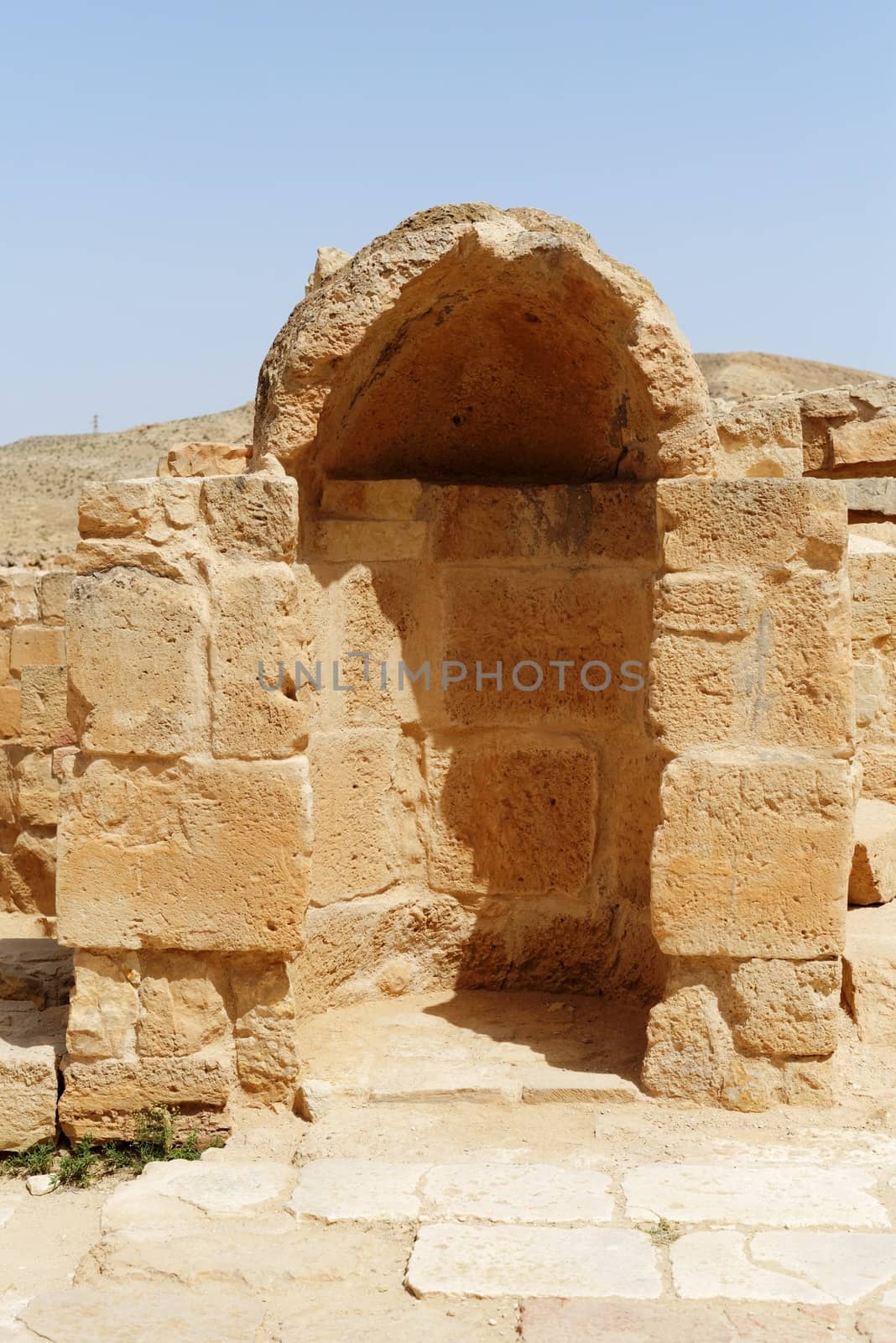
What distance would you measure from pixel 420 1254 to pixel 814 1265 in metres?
0.91

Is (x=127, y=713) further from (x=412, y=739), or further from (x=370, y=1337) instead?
(x=370, y=1337)

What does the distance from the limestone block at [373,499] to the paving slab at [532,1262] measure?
7.97 feet

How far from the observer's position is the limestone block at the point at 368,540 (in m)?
4.59

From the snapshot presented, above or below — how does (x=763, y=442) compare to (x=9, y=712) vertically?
above

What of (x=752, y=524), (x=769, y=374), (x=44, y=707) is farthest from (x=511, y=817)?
(x=769, y=374)

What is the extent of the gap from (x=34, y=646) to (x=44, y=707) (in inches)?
17.1

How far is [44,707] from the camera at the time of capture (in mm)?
7645

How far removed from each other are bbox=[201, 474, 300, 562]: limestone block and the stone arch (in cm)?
20

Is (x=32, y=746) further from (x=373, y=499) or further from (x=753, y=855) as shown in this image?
(x=753, y=855)

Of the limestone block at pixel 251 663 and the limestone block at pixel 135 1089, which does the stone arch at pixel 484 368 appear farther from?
the limestone block at pixel 135 1089

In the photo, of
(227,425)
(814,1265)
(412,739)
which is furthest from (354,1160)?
(227,425)

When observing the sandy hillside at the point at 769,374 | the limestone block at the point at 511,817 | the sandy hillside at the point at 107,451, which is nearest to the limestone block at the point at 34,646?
the limestone block at the point at 511,817

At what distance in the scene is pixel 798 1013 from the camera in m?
3.83

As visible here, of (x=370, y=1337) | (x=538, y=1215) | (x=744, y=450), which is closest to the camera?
(x=370, y=1337)
